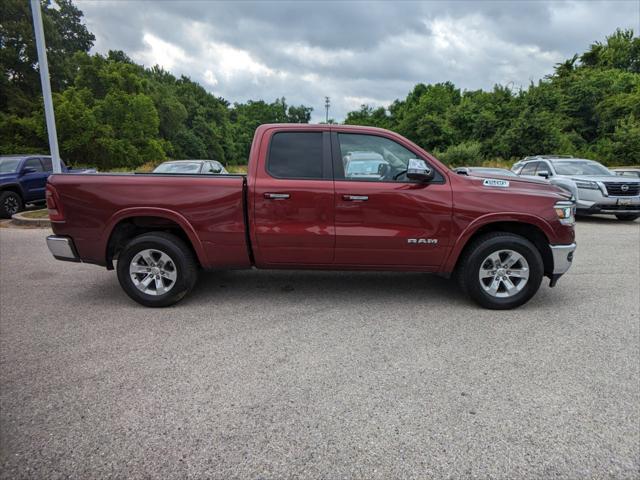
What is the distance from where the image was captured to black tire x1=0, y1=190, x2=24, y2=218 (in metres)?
11.0

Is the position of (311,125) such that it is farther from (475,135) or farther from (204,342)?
(475,135)

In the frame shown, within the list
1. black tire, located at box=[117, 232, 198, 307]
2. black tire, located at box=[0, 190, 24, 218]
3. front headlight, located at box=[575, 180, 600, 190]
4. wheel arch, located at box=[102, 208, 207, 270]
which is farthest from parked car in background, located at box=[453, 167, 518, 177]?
black tire, located at box=[0, 190, 24, 218]

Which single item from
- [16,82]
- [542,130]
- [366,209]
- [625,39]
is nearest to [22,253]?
[366,209]

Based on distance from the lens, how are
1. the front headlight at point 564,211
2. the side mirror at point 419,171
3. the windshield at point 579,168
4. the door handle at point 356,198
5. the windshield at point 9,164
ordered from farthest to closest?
1. the windshield at point 579,168
2. the windshield at point 9,164
3. the front headlight at point 564,211
4. the door handle at point 356,198
5. the side mirror at point 419,171

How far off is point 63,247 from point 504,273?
4916 millimetres

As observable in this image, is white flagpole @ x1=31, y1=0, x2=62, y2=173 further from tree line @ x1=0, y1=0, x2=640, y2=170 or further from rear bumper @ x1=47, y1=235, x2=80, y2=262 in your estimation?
tree line @ x1=0, y1=0, x2=640, y2=170

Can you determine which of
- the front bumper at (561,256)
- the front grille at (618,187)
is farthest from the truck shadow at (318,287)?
the front grille at (618,187)

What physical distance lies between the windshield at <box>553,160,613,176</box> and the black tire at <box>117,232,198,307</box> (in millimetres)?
12152

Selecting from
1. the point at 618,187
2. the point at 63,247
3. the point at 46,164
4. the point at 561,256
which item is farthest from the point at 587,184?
the point at 46,164

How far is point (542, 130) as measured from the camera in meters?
32.4

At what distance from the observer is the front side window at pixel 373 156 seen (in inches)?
166

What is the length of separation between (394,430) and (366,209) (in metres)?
2.31

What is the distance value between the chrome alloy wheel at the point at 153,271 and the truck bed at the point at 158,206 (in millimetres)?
364

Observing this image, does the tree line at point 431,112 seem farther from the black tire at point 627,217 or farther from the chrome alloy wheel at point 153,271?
the chrome alloy wheel at point 153,271
